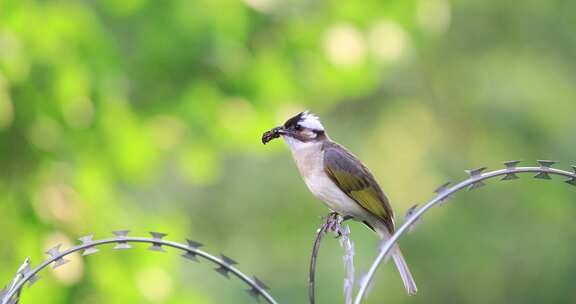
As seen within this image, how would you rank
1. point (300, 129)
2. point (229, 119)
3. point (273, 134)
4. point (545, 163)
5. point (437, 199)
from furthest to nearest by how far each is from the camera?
point (229, 119), point (300, 129), point (273, 134), point (545, 163), point (437, 199)

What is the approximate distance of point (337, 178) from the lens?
370 centimetres

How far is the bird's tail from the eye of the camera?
3.36 m

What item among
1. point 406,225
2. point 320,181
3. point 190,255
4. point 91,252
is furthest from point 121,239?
point 320,181

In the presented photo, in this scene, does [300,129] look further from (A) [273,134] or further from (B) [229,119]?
(B) [229,119]

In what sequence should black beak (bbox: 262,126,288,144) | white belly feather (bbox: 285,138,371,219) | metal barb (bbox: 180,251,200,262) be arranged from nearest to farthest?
metal barb (bbox: 180,251,200,262) → black beak (bbox: 262,126,288,144) → white belly feather (bbox: 285,138,371,219)

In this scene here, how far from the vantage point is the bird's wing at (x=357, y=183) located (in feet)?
11.8

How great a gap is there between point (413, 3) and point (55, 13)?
2.29 meters

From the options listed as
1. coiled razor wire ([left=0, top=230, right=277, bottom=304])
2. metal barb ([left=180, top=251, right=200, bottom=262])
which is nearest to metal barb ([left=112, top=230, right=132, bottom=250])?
coiled razor wire ([left=0, top=230, right=277, bottom=304])

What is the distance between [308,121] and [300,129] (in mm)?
48

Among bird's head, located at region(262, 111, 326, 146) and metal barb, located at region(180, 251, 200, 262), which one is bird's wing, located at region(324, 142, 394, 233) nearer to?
bird's head, located at region(262, 111, 326, 146)

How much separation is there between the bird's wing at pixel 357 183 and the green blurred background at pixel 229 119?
276 mm

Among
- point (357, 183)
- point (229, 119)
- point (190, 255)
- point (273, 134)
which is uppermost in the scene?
point (229, 119)

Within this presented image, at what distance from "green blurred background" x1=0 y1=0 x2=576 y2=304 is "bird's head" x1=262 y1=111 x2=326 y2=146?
0.58m

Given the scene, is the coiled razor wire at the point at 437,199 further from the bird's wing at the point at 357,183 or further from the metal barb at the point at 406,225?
the bird's wing at the point at 357,183
